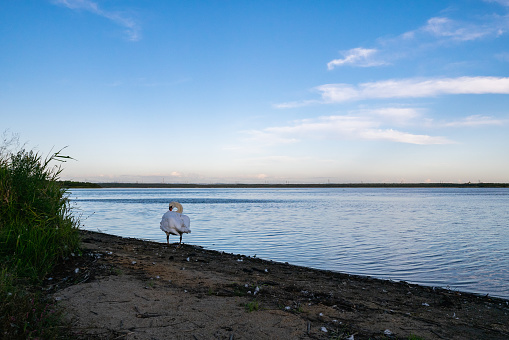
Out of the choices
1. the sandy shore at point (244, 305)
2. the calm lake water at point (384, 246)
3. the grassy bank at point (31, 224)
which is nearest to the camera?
the sandy shore at point (244, 305)

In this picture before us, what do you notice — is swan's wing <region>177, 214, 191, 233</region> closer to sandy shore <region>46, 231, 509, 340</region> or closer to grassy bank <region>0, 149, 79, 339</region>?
sandy shore <region>46, 231, 509, 340</region>

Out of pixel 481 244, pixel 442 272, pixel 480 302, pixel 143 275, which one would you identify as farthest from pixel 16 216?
pixel 481 244

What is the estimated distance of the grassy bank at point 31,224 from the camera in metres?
7.03

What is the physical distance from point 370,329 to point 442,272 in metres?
8.84

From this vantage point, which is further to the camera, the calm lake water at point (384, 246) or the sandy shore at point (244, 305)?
the calm lake water at point (384, 246)

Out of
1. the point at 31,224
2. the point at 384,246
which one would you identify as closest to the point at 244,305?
the point at 31,224

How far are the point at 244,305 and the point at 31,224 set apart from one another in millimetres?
4839

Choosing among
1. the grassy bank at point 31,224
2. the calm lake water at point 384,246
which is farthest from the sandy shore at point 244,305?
the calm lake water at point 384,246

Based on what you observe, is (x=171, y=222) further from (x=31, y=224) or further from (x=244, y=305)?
(x=244, y=305)

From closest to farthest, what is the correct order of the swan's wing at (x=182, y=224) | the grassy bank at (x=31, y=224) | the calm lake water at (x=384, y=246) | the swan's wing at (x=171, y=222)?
the grassy bank at (x=31, y=224) → the calm lake water at (x=384, y=246) → the swan's wing at (x=171, y=222) → the swan's wing at (x=182, y=224)

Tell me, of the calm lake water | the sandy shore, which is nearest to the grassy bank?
the sandy shore

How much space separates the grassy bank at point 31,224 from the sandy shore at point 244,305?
0.36 m

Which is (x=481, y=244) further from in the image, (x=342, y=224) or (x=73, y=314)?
(x=73, y=314)

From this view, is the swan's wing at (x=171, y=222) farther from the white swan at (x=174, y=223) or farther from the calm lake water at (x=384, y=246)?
the calm lake water at (x=384, y=246)
